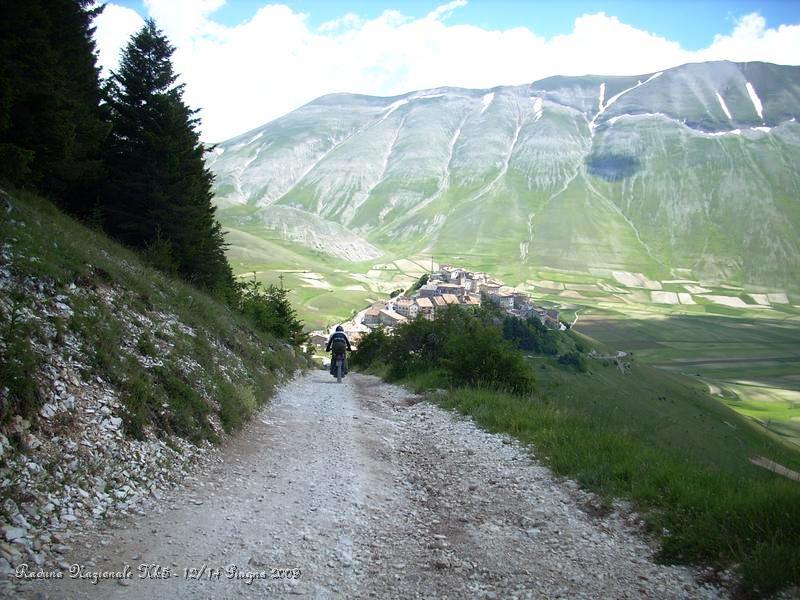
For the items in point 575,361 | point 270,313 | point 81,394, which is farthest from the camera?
point 575,361

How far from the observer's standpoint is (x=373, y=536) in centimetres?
676

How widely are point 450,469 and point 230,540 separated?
507 centimetres

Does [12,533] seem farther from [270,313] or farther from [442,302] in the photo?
[442,302]

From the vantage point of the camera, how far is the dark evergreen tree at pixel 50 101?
1391 centimetres

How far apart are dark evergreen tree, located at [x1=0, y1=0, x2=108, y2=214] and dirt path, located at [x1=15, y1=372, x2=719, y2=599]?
1248cm

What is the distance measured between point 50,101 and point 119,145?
9.28m

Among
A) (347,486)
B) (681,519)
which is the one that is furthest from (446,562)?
(681,519)

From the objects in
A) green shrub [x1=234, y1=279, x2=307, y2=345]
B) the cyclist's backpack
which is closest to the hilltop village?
green shrub [x1=234, y1=279, x2=307, y2=345]

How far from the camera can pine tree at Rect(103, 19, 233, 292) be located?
23.8 metres

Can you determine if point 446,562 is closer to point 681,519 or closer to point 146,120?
point 681,519

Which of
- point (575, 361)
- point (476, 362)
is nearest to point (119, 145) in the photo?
point (476, 362)

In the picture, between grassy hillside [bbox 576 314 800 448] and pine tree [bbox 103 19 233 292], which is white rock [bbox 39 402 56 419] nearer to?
pine tree [bbox 103 19 233 292]

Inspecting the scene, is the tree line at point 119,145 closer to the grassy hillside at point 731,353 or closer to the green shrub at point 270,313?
the green shrub at point 270,313

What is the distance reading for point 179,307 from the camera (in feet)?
52.3
